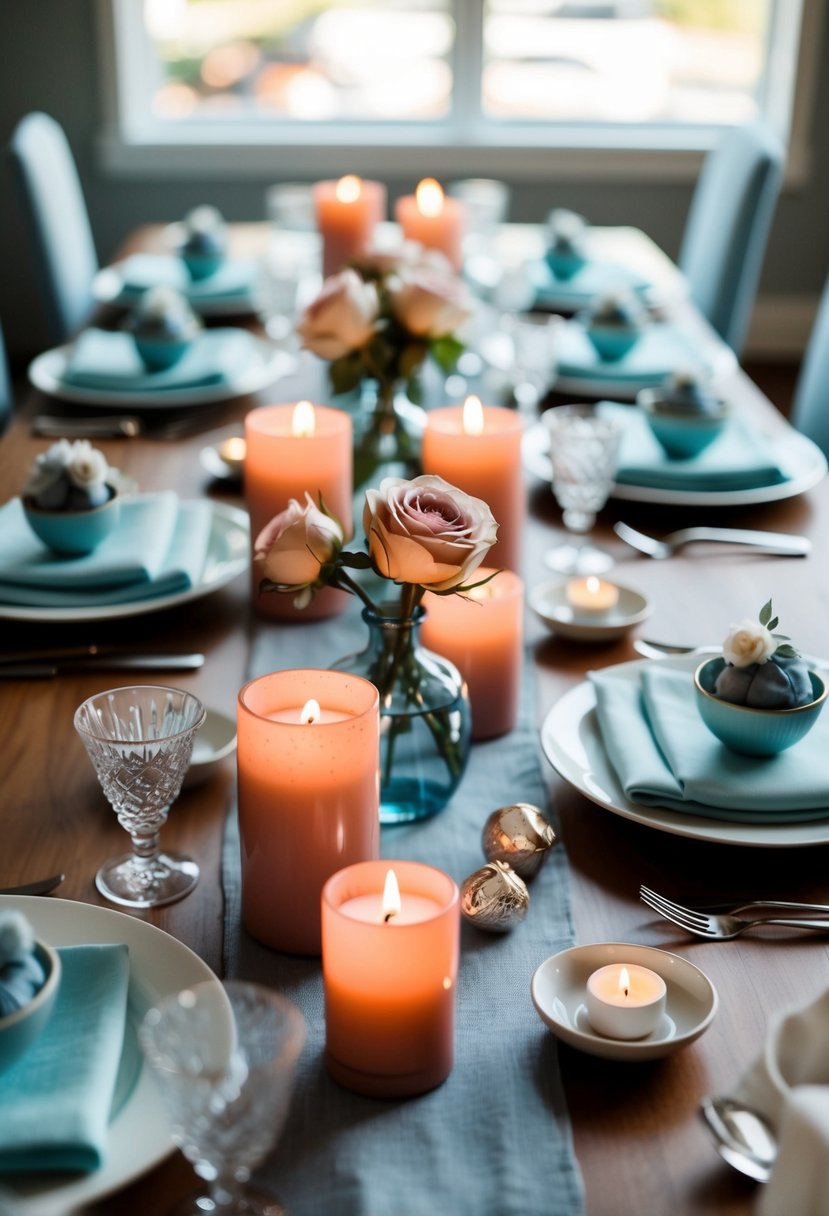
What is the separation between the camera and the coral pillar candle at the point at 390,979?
66 cm

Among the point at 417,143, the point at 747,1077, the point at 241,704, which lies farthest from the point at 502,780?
the point at 417,143

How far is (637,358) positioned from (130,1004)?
1441mm

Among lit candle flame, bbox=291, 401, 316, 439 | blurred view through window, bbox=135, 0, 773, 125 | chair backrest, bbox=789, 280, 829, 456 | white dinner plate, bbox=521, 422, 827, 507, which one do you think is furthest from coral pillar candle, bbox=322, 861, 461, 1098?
blurred view through window, bbox=135, 0, 773, 125

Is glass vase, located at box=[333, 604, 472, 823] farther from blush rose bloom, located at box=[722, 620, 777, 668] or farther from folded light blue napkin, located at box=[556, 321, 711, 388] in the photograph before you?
folded light blue napkin, located at box=[556, 321, 711, 388]

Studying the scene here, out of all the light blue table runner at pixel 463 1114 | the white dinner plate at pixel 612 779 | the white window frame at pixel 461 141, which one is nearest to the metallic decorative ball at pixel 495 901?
the light blue table runner at pixel 463 1114

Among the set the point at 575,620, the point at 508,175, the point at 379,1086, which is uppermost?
the point at 379,1086

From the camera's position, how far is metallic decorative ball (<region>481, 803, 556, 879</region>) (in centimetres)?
87

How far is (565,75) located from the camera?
450 centimetres

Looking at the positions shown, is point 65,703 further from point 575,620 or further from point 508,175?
point 508,175

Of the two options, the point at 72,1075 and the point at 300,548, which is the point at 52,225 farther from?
the point at 72,1075

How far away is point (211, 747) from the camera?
1.01 meters

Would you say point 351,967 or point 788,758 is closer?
point 351,967

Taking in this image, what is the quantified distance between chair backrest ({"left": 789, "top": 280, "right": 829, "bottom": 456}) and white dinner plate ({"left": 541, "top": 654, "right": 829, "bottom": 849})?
1143mm

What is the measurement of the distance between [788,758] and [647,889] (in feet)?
0.53
